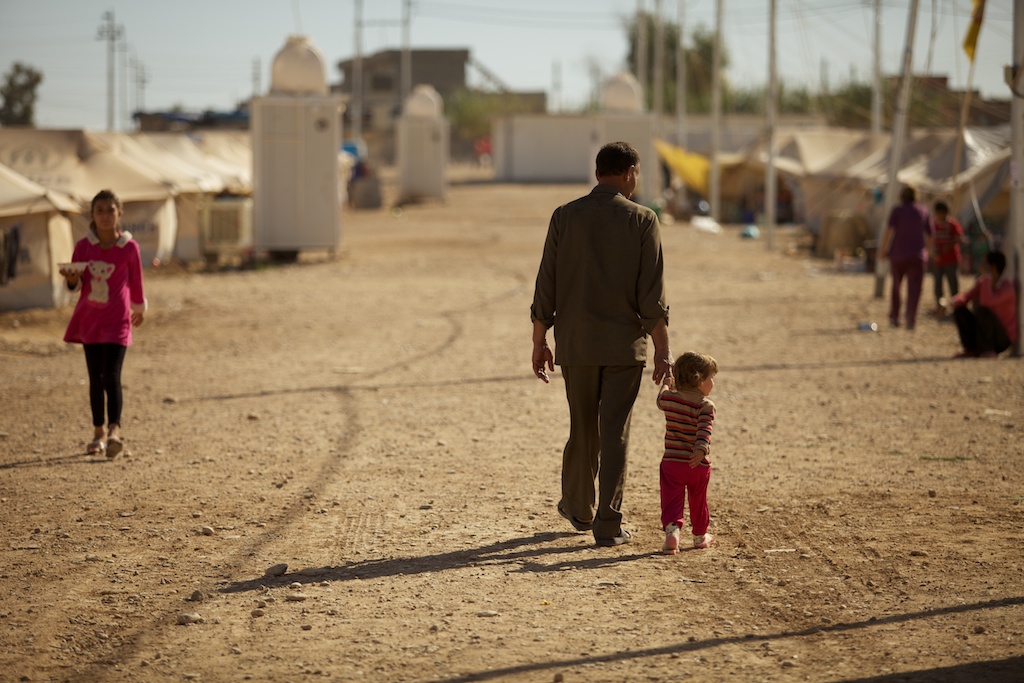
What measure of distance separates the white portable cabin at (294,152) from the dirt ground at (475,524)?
366 inches

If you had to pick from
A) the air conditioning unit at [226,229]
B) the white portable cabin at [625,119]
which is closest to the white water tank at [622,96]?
the white portable cabin at [625,119]

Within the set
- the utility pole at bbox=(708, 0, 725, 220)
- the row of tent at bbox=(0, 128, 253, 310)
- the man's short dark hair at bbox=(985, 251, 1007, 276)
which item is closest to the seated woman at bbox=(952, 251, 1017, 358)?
the man's short dark hair at bbox=(985, 251, 1007, 276)

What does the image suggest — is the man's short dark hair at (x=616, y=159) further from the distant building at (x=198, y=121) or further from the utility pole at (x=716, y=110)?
the distant building at (x=198, y=121)

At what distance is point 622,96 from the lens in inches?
1390

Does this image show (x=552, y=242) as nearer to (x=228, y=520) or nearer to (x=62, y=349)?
(x=228, y=520)

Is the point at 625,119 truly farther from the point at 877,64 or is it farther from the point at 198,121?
the point at 198,121

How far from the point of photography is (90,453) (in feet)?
27.3

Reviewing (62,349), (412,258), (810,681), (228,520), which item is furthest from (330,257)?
(810,681)

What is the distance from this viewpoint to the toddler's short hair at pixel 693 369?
590 cm

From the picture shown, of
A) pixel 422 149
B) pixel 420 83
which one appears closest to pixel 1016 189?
pixel 422 149

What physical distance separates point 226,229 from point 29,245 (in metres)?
7.28

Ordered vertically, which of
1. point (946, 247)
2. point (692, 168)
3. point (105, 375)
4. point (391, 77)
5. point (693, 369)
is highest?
point (391, 77)

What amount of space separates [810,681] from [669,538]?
1639 millimetres

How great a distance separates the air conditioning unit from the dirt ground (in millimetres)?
9550
